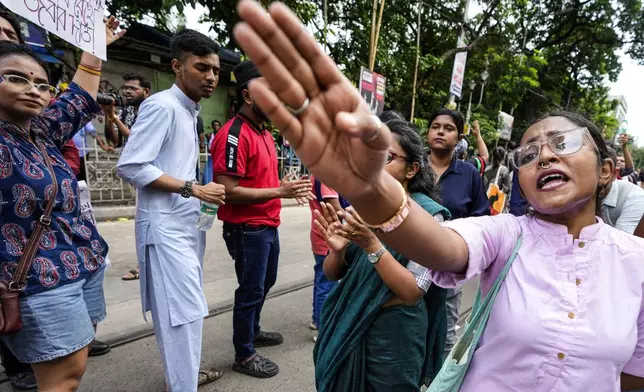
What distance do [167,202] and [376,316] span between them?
1.24 m

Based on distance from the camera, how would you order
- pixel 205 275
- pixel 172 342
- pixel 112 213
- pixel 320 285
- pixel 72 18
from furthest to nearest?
pixel 112 213 → pixel 205 275 → pixel 320 285 → pixel 172 342 → pixel 72 18

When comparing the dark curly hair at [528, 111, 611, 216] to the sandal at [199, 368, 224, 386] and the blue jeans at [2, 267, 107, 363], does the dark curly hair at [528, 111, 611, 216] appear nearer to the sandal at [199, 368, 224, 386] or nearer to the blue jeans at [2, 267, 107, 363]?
the blue jeans at [2, 267, 107, 363]

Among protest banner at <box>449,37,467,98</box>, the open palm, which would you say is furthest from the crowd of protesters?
protest banner at <box>449,37,467,98</box>

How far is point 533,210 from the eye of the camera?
1.23 metres

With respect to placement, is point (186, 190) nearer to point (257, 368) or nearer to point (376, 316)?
point (376, 316)

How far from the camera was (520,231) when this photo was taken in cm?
115

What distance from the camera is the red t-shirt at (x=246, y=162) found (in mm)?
2316

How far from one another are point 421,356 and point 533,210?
0.72 metres

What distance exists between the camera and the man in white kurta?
1955 millimetres

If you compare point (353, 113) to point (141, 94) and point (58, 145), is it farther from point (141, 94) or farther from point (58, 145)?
point (141, 94)

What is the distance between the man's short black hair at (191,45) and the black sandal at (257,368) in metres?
1.94

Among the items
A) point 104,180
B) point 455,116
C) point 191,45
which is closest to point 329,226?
point 191,45

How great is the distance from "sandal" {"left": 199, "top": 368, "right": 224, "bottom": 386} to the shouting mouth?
2214 mm

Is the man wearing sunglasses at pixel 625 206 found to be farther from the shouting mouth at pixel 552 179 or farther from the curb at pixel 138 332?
the curb at pixel 138 332
